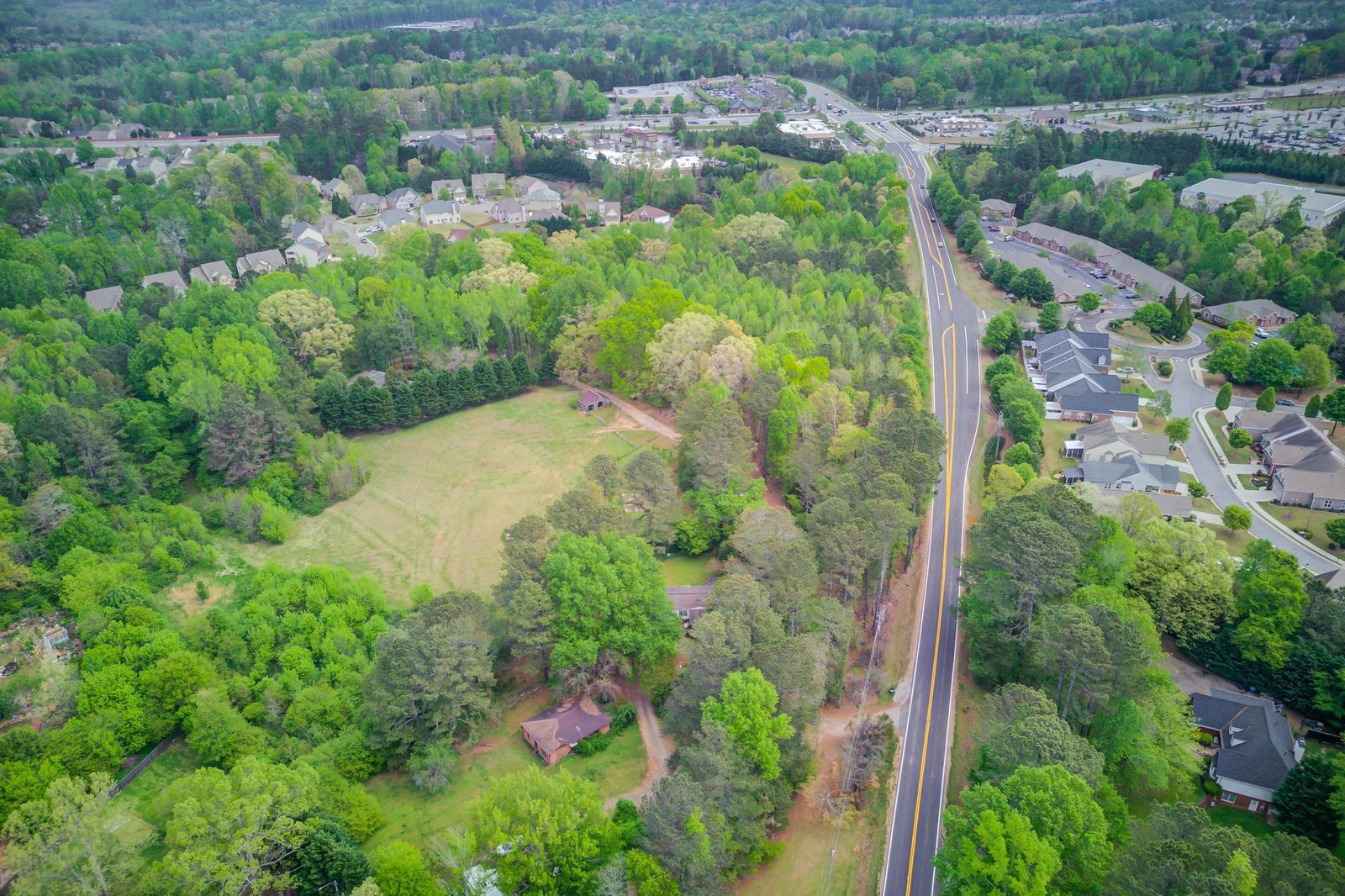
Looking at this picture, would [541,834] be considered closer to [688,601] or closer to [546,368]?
[688,601]

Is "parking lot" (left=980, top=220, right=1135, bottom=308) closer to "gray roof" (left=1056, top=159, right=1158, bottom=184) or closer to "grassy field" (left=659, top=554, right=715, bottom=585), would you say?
"gray roof" (left=1056, top=159, right=1158, bottom=184)

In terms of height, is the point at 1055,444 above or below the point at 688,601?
below

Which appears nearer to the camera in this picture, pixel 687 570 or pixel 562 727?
pixel 562 727

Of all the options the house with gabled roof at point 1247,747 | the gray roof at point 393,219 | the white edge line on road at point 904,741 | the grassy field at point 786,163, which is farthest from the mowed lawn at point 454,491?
the grassy field at point 786,163

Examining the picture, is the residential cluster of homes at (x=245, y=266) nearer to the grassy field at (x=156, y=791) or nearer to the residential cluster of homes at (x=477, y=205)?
the residential cluster of homes at (x=477, y=205)

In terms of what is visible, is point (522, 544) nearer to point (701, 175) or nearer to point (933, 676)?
point (933, 676)

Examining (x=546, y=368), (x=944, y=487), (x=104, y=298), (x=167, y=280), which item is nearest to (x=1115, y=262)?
(x=944, y=487)

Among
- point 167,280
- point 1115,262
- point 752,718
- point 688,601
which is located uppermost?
point 752,718
